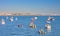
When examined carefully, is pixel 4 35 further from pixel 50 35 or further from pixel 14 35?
pixel 50 35

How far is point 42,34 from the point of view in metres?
8.07

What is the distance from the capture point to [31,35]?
7934mm

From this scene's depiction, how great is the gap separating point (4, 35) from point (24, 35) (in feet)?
2.36

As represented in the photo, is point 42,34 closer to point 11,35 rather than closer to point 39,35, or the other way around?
point 39,35

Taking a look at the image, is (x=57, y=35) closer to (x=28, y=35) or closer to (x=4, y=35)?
(x=28, y=35)

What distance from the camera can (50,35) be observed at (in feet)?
25.4

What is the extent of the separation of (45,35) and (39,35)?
0.74ft

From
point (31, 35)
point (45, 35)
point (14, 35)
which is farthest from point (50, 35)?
point (14, 35)

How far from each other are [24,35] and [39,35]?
54cm

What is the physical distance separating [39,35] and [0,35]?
4.56ft

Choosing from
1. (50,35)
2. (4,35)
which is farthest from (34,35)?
(4,35)

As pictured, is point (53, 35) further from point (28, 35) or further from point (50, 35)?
point (28, 35)

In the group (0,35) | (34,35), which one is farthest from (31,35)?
(0,35)

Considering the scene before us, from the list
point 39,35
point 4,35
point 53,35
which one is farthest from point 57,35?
point 4,35
